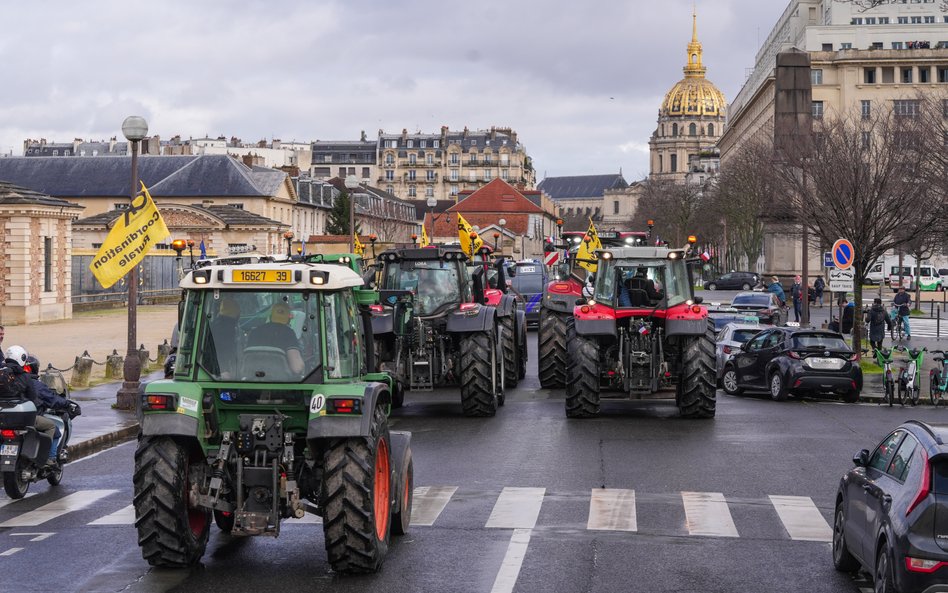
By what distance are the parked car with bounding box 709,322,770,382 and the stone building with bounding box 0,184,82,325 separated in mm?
26119

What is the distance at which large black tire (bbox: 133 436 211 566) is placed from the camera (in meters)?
9.92

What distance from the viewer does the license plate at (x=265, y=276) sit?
33.1 ft

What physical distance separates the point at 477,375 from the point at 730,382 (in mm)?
9110

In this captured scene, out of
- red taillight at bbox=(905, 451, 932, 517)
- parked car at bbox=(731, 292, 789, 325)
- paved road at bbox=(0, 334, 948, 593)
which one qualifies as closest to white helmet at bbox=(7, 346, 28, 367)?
paved road at bbox=(0, 334, 948, 593)

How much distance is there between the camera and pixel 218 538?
11.8 meters

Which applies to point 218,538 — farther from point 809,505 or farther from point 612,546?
point 809,505

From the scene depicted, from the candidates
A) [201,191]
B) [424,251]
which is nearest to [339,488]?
[424,251]

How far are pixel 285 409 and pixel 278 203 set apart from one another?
86069 millimetres

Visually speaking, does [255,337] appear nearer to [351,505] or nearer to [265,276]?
[265,276]

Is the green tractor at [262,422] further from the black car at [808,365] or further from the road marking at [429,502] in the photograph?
the black car at [808,365]

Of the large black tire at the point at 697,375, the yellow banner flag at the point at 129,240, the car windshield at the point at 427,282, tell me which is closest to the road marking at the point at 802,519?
the large black tire at the point at 697,375

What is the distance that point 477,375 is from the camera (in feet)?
68.1

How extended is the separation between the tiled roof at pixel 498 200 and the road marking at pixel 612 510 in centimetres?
11853

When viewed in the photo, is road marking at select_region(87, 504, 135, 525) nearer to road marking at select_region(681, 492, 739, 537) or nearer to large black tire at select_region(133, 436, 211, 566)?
large black tire at select_region(133, 436, 211, 566)
